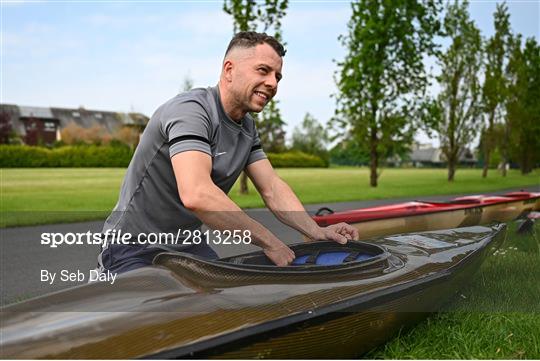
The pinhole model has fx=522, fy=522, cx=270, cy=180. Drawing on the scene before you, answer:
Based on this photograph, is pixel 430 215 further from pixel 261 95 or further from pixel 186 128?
pixel 186 128

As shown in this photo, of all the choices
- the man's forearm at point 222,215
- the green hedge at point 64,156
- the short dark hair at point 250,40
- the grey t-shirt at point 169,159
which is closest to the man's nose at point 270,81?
the short dark hair at point 250,40

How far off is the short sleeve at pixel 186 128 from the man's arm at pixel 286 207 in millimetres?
848

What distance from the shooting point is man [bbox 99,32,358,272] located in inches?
111

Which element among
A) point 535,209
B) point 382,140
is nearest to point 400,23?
point 382,140

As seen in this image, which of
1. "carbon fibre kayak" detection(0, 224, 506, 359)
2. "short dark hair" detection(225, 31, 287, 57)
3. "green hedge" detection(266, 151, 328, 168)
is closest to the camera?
"carbon fibre kayak" detection(0, 224, 506, 359)

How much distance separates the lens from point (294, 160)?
60.8m

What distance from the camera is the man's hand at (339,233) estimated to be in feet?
12.1

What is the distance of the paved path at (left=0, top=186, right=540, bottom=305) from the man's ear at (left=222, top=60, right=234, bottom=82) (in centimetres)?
109

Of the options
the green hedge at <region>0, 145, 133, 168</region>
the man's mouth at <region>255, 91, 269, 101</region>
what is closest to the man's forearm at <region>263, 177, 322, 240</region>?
the man's mouth at <region>255, 91, 269, 101</region>

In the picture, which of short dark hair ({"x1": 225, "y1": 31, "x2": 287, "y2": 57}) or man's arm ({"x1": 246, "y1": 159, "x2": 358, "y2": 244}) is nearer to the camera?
short dark hair ({"x1": 225, "y1": 31, "x2": 287, "y2": 57})

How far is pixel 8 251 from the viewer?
7273mm

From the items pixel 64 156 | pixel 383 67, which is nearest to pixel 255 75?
pixel 383 67

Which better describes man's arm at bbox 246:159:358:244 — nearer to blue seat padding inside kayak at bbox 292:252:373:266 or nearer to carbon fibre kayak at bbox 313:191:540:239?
blue seat padding inside kayak at bbox 292:252:373:266

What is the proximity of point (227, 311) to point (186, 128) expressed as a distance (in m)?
1.01
